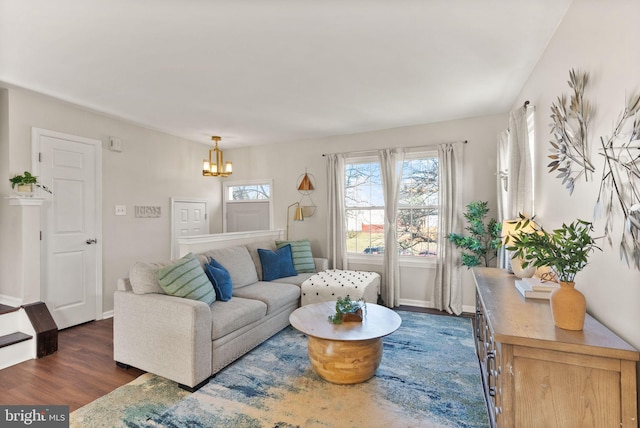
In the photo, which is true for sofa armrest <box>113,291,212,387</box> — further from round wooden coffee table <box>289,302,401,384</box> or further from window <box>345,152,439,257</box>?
window <box>345,152,439,257</box>

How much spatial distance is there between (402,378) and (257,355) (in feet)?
4.15

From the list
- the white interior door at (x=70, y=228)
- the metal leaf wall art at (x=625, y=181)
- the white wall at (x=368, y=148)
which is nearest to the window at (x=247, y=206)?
the white wall at (x=368, y=148)

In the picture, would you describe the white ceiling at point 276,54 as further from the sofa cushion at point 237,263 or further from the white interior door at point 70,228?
the sofa cushion at point 237,263

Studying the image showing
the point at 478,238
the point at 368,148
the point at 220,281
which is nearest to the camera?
the point at 220,281

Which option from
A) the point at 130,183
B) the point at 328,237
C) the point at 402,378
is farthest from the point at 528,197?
the point at 130,183

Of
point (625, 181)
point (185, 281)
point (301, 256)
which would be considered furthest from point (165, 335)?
point (625, 181)

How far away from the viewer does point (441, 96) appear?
326cm

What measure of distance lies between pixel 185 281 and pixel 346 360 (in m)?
1.42

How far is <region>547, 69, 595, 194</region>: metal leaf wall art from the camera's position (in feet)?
5.21

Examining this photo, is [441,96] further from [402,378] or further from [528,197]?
[402,378]

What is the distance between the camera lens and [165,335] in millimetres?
2316

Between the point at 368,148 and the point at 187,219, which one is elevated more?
the point at 368,148

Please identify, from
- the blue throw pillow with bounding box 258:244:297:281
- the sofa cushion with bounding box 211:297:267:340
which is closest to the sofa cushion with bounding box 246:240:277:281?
the blue throw pillow with bounding box 258:244:297:281

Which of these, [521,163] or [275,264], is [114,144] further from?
[521,163]
